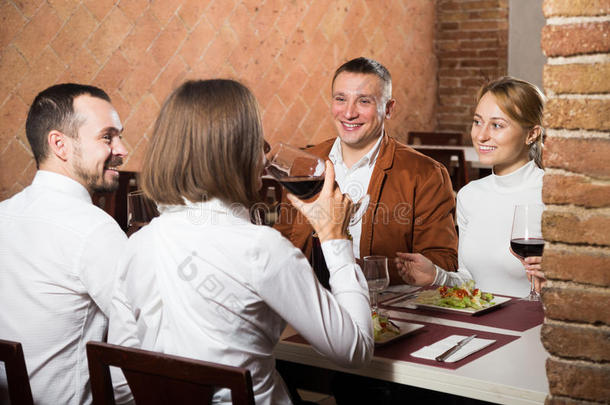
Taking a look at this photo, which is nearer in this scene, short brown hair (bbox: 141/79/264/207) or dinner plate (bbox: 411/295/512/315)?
short brown hair (bbox: 141/79/264/207)

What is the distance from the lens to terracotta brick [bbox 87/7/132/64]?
4613mm

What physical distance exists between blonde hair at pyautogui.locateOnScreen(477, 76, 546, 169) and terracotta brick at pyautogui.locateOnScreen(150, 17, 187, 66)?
Result: 306cm

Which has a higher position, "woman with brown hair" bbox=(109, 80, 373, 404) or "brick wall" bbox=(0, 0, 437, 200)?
"brick wall" bbox=(0, 0, 437, 200)

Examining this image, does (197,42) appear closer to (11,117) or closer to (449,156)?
(11,117)

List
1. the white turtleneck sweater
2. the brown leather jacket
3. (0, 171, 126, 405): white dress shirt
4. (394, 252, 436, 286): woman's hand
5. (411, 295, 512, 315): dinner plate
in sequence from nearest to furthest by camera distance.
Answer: (0, 171, 126, 405): white dress shirt, (411, 295, 512, 315): dinner plate, (394, 252, 436, 286): woman's hand, the white turtleneck sweater, the brown leather jacket

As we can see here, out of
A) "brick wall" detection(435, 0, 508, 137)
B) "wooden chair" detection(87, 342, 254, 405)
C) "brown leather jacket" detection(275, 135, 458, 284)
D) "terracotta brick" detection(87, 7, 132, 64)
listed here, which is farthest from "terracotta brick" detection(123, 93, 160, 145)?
"brick wall" detection(435, 0, 508, 137)

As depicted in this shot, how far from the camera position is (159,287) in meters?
1.47

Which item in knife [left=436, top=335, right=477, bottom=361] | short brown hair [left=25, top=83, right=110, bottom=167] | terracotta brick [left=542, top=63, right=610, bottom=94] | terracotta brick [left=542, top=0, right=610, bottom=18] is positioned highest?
terracotta brick [left=542, top=0, right=610, bottom=18]

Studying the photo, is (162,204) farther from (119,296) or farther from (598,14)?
(598,14)

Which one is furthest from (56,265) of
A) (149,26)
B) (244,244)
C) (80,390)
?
(149,26)

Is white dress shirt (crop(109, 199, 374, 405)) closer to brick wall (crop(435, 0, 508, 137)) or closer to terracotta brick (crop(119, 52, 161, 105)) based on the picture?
terracotta brick (crop(119, 52, 161, 105))

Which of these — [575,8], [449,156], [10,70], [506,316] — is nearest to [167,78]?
[10,70]

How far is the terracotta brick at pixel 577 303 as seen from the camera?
4.00ft

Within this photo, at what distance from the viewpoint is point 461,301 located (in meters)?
2.00
